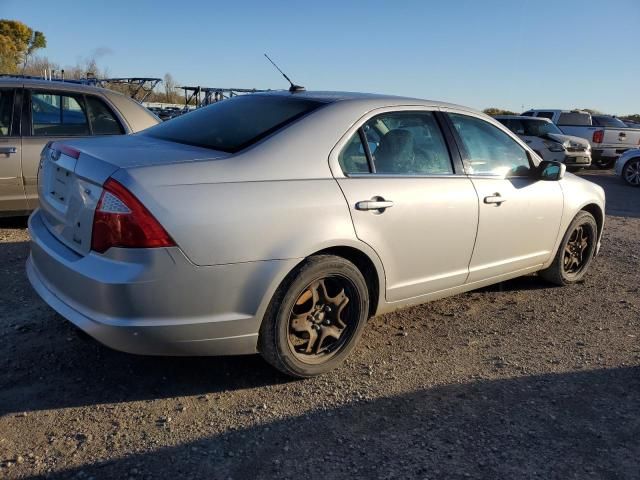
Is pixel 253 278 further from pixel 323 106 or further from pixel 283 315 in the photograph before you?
pixel 323 106

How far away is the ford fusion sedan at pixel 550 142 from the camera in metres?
15.8

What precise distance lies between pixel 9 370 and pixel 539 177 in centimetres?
389

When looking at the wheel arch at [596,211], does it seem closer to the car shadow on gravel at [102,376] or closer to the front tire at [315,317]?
the front tire at [315,317]

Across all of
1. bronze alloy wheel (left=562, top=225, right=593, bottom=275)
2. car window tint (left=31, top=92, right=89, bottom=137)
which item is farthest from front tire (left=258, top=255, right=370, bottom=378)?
car window tint (left=31, top=92, right=89, bottom=137)

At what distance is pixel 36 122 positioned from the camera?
6.00 meters

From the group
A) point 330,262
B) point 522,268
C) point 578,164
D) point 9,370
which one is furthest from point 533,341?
point 578,164

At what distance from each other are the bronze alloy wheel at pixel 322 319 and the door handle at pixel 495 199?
1320 millimetres

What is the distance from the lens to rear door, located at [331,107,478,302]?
3400mm

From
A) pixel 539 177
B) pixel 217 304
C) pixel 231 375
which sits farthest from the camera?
pixel 539 177

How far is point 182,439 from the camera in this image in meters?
2.74

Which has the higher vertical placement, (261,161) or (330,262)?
(261,161)

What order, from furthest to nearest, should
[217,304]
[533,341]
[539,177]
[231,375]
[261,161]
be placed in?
[539,177] < [533,341] < [231,375] < [261,161] < [217,304]

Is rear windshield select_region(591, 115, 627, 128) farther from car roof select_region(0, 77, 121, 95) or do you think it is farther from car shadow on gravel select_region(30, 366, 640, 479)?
car shadow on gravel select_region(30, 366, 640, 479)

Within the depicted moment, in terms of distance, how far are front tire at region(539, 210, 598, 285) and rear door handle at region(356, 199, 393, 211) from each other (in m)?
2.34
